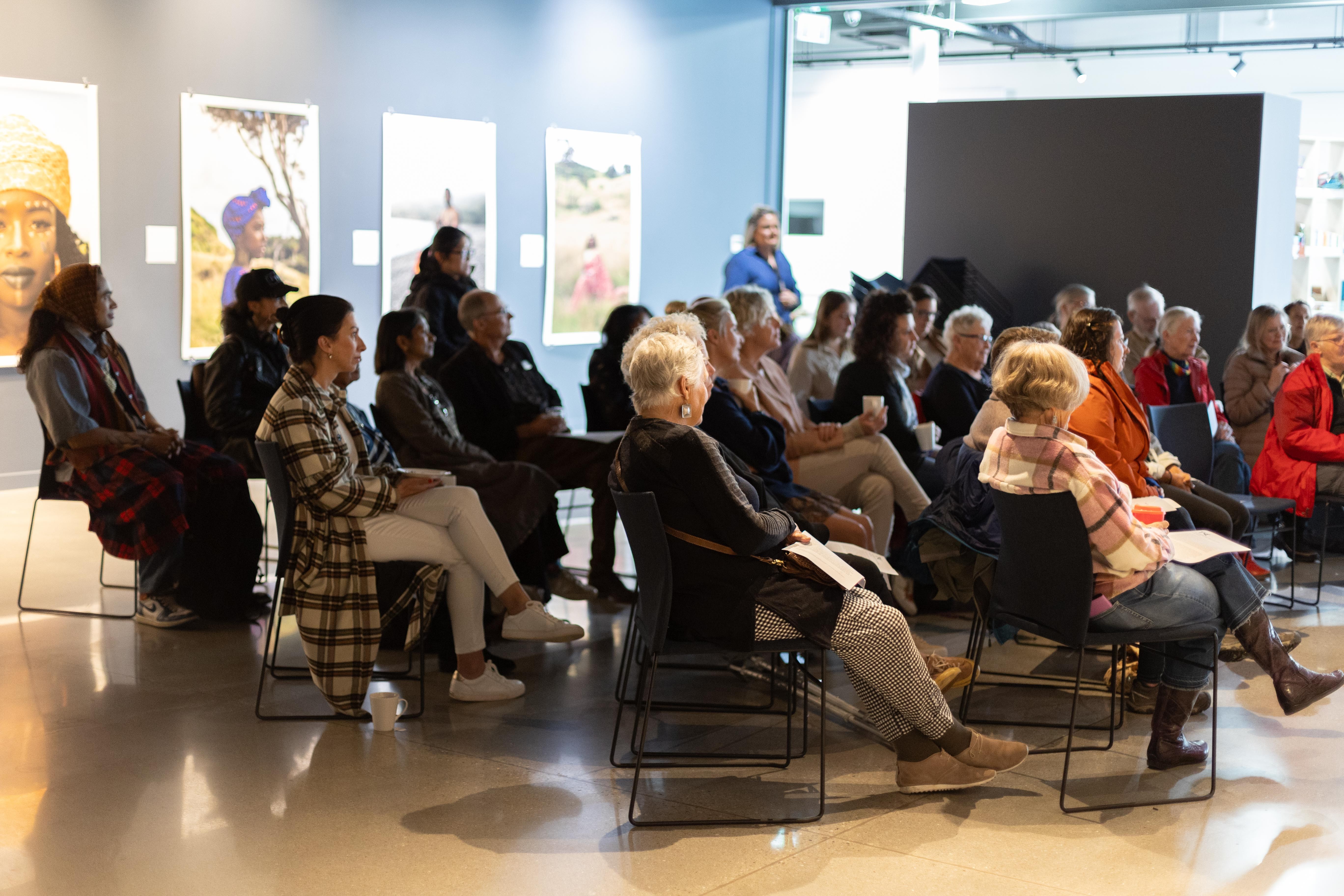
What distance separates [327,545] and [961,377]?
2869 mm

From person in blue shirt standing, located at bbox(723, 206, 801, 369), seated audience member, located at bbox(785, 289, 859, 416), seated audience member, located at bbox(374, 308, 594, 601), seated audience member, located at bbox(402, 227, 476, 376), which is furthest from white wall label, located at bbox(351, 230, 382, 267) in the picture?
seated audience member, located at bbox(374, 308, 594, 601)

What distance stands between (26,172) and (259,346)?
2.70 metres

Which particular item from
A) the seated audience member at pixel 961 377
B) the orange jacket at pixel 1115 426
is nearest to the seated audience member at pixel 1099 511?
the orange jacket at pixel 1115 426

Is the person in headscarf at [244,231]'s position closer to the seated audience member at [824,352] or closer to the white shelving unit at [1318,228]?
the seated audience member at [824,352]

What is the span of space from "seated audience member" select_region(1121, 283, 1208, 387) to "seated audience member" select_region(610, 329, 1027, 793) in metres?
4.90

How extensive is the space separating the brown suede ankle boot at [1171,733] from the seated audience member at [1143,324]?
437cm

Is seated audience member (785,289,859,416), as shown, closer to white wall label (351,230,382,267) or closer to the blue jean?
the blue jean

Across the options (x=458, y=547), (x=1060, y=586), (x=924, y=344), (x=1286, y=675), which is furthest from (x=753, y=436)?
(x=924, y=344)

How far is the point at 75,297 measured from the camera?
4969mm

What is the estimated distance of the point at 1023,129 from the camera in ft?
32.6

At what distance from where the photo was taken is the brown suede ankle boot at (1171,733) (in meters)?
3.64

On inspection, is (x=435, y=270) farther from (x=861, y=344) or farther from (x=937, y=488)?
(x=937, y=488)

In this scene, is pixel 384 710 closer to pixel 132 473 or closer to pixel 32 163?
pixel 132 473

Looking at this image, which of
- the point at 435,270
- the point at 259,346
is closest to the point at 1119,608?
the point at 259,346
